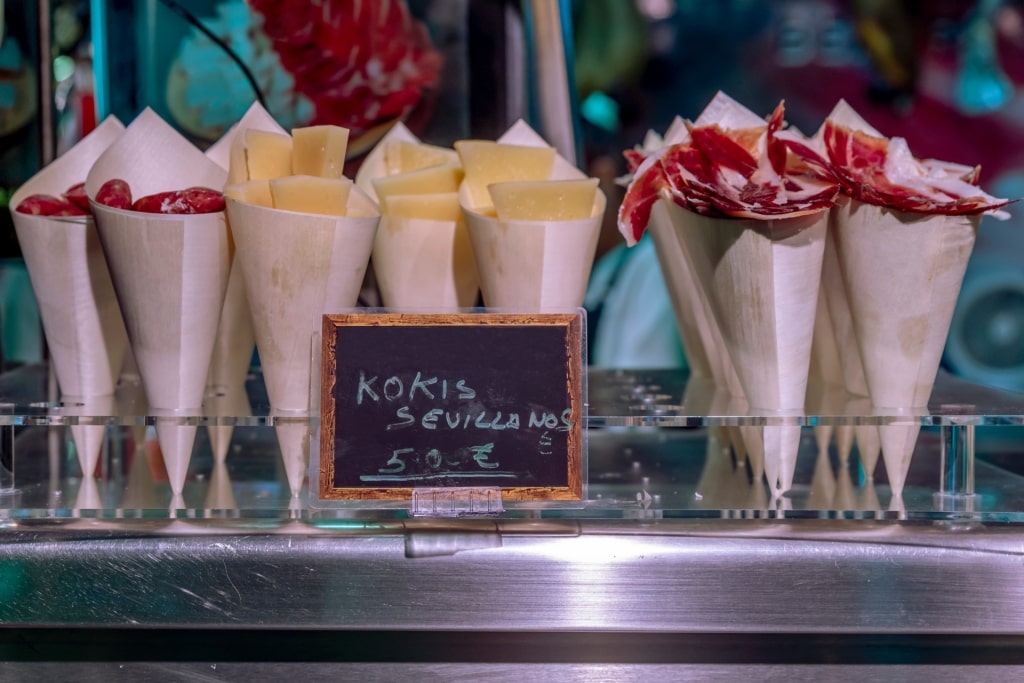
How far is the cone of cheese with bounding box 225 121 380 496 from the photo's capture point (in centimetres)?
65

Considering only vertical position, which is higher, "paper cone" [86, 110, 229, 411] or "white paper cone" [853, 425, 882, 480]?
"paper cone" [86, 110, 229, 411]

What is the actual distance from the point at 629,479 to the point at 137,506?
385 mm

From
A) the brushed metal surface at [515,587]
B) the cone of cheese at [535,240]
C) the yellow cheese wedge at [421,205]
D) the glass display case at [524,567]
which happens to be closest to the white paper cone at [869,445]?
the glass display case at [524,567]

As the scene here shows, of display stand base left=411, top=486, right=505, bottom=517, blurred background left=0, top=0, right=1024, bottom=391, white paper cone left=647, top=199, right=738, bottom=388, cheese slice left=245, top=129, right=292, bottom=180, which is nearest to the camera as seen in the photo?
display stand base left=411, top=486, right=505, bottom=517

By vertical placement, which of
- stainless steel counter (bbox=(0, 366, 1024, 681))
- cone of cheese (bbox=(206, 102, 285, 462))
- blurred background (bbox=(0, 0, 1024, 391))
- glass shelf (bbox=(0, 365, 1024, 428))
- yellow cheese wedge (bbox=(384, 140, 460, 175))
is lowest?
stainless steel counter (bbox=(0, 366, 1024, 681))

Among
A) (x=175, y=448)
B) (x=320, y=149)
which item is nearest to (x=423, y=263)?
(x=320, y=149)

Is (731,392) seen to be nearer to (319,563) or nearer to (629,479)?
(629,479)

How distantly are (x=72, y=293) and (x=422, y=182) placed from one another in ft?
0.95

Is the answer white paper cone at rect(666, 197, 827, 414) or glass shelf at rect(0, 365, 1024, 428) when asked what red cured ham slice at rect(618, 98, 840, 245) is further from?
glass shelf at rect(0, 365, 1024, 428)

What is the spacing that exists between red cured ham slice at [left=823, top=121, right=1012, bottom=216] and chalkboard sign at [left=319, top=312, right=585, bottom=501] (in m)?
0.23

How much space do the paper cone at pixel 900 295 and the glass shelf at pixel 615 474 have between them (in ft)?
0.08

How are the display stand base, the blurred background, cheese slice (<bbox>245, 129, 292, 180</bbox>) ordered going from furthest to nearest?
the blurred background < cheese slice (<bbox>245, 129, 292, 180</bbox>) < the display stand base

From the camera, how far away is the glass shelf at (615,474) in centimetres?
66

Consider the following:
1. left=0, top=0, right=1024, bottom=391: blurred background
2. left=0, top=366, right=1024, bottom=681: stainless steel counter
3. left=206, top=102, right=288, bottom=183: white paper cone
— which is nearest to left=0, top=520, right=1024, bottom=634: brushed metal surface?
left=0, top=366, right=1024, bottom=681: stainless steel counter
